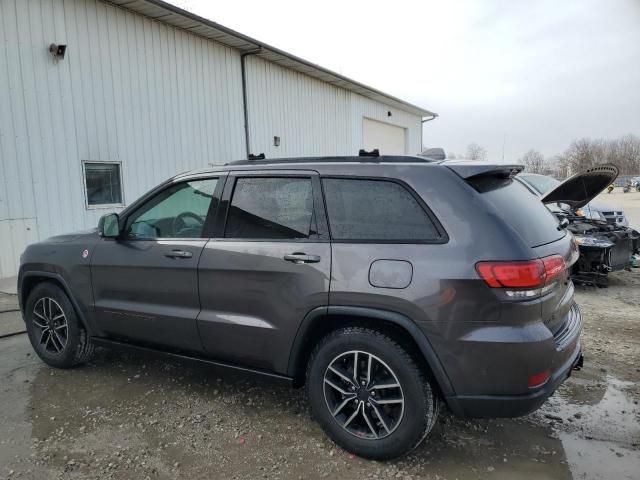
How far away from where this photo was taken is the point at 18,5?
25.1 feet

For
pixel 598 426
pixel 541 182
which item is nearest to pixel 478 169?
pixel 598 426

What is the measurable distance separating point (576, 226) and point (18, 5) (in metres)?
9.31

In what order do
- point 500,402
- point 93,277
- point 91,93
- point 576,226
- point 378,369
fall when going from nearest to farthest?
point 500,402 < point 378,369 < point 93,277 < point 576,226 < point 91,93

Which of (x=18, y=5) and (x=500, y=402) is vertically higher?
(x=18, y=5)

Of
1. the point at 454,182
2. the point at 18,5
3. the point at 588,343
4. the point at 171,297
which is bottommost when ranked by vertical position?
the point at 588,343

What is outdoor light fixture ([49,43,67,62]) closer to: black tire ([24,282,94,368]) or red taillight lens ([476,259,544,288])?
black tire ([24,282,94,368])

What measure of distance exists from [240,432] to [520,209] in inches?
88.4

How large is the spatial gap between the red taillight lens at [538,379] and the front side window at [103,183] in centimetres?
849

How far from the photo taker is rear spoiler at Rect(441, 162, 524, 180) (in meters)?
2.67

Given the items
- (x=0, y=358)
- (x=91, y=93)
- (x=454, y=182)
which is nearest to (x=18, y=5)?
(x=91, y=93)

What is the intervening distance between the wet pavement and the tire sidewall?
0.13 m

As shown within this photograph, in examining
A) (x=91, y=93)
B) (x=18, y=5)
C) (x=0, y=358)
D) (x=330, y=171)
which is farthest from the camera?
(x=91, y=93)

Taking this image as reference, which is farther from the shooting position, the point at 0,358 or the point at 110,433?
the point at 0,358

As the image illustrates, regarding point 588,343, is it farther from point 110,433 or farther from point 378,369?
point 110,433
